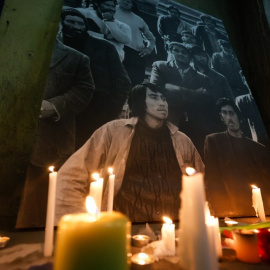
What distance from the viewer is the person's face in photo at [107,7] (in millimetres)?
1797

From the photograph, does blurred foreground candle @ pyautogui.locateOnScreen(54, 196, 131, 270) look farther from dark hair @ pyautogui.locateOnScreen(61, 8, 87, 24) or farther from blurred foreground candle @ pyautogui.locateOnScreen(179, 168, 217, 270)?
dark hair @ pyautogui.locateOnScreen(61, 8, 87, 24)

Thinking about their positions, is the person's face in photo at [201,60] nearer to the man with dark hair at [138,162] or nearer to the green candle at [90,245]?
the man with dark hair at [138,162]

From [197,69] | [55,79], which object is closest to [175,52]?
[197,69]

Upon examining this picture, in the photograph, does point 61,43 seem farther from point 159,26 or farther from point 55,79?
point 159,26

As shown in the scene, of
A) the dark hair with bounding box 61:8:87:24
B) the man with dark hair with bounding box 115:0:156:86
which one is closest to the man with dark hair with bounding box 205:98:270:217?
the man with dark hair with bounding box 115:0:156:86

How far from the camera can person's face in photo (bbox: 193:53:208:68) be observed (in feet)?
6.59

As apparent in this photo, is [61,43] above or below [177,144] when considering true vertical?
above

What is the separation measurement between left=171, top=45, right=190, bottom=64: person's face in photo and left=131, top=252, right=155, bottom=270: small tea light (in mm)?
1725

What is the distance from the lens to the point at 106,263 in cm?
26

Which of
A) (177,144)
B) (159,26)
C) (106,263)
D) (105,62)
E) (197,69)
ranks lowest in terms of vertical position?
(106,263)

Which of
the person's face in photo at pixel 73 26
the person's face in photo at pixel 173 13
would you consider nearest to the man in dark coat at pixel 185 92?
the person's face in photo at pixel 173 13

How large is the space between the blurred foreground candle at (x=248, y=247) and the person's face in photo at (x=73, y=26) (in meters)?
1.66

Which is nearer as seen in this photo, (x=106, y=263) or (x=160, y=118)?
(x=106, y=263)

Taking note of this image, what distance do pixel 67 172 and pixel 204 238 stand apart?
0.95 m
